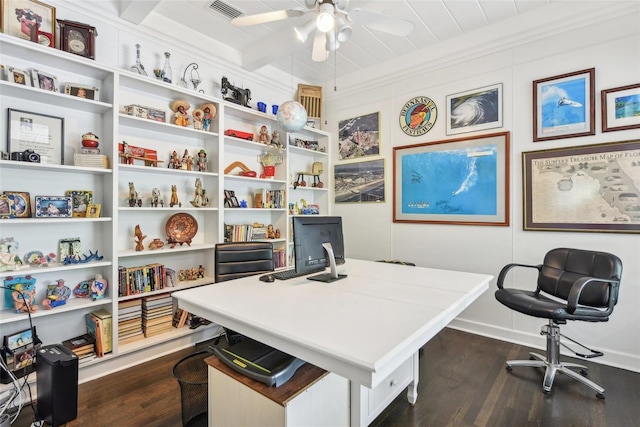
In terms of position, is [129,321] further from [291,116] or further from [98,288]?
[291,116]

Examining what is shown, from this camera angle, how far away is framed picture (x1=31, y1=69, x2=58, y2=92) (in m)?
2.08

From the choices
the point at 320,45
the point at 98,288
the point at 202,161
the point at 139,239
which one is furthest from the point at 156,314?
the point at 320,45

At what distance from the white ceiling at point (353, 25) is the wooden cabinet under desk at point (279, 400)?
2678 mm

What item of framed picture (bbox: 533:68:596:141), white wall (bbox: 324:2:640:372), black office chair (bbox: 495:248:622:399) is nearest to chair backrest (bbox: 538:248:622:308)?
black office chair (bbox: 495:248:622:399)

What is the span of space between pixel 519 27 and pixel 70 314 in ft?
14.7

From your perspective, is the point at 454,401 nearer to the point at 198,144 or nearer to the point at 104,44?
the point at 198,144

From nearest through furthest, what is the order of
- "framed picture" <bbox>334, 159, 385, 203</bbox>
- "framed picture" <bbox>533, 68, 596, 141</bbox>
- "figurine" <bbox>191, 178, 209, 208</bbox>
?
1. "framed picture" <bbox>533, 68, 596, 141</bbox>
2. "figurine" <bbox>191, 178, 209, 208</bbox>
3. "framed picture" <bbox>334, 159, 385, 203</bbox>

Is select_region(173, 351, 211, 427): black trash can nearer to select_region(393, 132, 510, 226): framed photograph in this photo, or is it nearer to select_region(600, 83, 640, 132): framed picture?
select_region(393, 132, 510, 226): framed photograph

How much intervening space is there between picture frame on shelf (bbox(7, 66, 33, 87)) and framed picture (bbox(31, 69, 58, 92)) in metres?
0.03

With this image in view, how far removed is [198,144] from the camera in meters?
3.13

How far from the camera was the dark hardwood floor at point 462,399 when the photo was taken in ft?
5.89

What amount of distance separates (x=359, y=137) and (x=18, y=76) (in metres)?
3.15

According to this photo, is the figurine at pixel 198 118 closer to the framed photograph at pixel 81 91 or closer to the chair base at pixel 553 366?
the framed photograph at pixel 81 91

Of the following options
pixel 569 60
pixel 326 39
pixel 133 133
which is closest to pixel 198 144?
pixel 133 133
